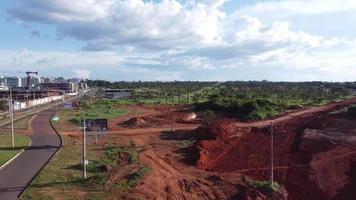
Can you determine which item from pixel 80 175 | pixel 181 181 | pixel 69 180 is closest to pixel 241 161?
pixel 181 181

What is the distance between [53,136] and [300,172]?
93.7 feet

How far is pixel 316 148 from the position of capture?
4706cm

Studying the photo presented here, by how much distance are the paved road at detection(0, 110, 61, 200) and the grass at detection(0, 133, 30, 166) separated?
64 cm

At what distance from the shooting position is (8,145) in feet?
157

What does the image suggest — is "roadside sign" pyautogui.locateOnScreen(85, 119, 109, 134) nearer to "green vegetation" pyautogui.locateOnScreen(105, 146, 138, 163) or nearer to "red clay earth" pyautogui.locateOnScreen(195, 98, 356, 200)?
"green vegetation" pyautogui.locateOnScreen(105, 146, 138, 163)

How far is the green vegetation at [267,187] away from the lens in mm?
33094

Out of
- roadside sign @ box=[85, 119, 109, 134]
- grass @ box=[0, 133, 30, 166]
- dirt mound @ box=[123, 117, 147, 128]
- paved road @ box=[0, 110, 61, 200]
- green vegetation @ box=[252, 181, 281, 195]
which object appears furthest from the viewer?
dirt mound @ box=[123, 117, 147, 128]

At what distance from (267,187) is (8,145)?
2560 centimetres

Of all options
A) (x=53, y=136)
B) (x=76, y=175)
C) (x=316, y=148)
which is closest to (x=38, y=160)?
(x=76, y=175)

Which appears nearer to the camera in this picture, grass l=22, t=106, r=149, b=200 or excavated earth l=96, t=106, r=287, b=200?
grass l=22, t=106, r=149, b=200

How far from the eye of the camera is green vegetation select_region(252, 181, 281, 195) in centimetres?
3309

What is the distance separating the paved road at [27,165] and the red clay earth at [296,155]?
40.3 ft

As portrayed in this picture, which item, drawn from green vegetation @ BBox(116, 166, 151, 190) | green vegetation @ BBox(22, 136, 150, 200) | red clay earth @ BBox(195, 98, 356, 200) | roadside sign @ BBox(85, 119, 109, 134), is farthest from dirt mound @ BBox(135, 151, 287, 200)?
roadside sign @ BBox(85, 119, 109, 134)

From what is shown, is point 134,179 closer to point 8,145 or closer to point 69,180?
point 69,180
